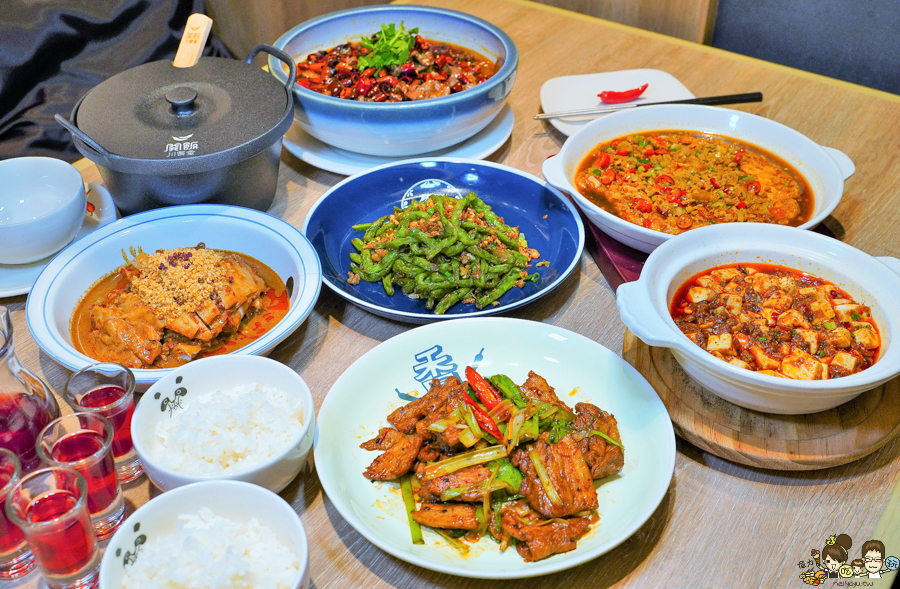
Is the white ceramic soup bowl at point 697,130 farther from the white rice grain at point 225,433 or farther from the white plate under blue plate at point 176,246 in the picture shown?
the white rice grain at point 225,433

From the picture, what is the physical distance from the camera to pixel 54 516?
115 cm

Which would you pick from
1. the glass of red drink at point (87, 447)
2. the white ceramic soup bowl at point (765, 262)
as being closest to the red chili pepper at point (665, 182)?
the white ceramic soup bowl at point (765, 262)

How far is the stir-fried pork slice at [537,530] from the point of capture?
51.3 inches

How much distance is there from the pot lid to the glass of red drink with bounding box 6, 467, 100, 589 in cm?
102

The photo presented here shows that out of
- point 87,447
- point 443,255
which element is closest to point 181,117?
point 443,255

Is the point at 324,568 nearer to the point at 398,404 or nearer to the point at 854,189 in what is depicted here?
the point at 398,404

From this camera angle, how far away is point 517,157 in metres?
2.68

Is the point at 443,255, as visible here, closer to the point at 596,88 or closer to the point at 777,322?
the point at 777,322

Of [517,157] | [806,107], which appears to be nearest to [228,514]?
[517,157]

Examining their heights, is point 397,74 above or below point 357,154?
above

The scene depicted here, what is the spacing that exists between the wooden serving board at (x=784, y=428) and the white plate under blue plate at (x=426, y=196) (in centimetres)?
50

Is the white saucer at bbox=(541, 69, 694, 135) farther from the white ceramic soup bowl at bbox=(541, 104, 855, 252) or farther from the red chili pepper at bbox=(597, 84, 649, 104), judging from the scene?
the white ceramic soup bowl at bbox=(541, 104, 855, 252)

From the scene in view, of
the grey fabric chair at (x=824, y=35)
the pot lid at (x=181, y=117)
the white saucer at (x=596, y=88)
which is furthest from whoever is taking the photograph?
the grey fabric chair at (x=824, y=35)

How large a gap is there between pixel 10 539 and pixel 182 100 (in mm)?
1309
